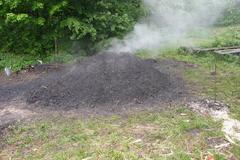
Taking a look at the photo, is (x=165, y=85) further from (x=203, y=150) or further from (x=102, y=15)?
(x=102, y=15)

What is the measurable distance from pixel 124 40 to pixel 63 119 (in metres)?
4.51

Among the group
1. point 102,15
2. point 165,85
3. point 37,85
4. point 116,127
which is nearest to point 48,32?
point 102,15

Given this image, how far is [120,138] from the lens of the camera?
5.18 meters

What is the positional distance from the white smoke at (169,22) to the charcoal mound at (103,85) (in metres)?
2.38

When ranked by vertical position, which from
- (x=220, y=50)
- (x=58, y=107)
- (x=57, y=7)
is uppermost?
(x=57, y=7)

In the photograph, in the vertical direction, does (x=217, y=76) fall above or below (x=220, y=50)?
below

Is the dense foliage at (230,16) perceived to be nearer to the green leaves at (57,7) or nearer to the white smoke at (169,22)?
the white smoke at (169,22)

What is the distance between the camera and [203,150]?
4867 mm

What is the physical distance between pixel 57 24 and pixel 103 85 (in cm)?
324

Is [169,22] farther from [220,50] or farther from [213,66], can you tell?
[213,66]

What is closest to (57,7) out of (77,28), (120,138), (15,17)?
(77,28)

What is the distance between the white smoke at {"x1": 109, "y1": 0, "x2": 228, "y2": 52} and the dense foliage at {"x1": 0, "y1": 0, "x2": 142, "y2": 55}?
601mm

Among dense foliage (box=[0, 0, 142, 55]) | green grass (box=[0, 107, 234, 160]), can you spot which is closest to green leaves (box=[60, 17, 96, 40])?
dense foliage (box=[0, 0, 142, 55])

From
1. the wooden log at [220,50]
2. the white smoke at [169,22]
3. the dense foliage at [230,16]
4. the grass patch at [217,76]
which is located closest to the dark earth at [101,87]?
the grass patch at [217,76]
